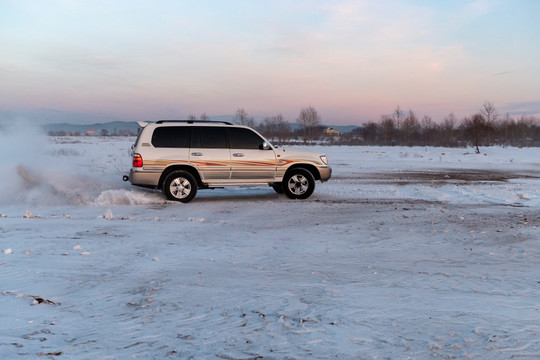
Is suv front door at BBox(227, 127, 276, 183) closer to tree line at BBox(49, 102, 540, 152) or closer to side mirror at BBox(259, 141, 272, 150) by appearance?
side mirror at BBox(259, 141, 272, 150)

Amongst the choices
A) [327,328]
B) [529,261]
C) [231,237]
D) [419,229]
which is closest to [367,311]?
[327,328]

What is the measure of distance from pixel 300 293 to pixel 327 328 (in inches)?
37.0

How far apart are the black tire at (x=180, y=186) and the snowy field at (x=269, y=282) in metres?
0.70

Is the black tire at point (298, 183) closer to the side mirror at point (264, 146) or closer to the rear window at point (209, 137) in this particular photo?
the side mirror at point (264, 146)

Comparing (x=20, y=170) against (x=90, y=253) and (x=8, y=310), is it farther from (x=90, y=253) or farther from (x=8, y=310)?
(x=8, y=310)

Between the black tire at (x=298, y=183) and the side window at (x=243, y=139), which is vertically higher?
the side window at (x=243, y=139)

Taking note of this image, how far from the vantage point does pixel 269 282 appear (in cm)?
544

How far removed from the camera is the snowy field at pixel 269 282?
385 centimetres

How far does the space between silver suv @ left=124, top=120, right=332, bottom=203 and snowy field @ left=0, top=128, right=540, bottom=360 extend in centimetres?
96

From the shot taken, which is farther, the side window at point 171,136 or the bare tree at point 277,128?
the bare tree at point 277,128

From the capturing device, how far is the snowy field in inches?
151

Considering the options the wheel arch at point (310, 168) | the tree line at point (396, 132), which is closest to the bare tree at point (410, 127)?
the tree line at point (396, 132)

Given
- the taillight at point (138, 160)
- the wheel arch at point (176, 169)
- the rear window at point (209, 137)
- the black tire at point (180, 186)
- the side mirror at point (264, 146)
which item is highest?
the rear window at point (209, 137)

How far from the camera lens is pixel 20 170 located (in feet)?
44.0
